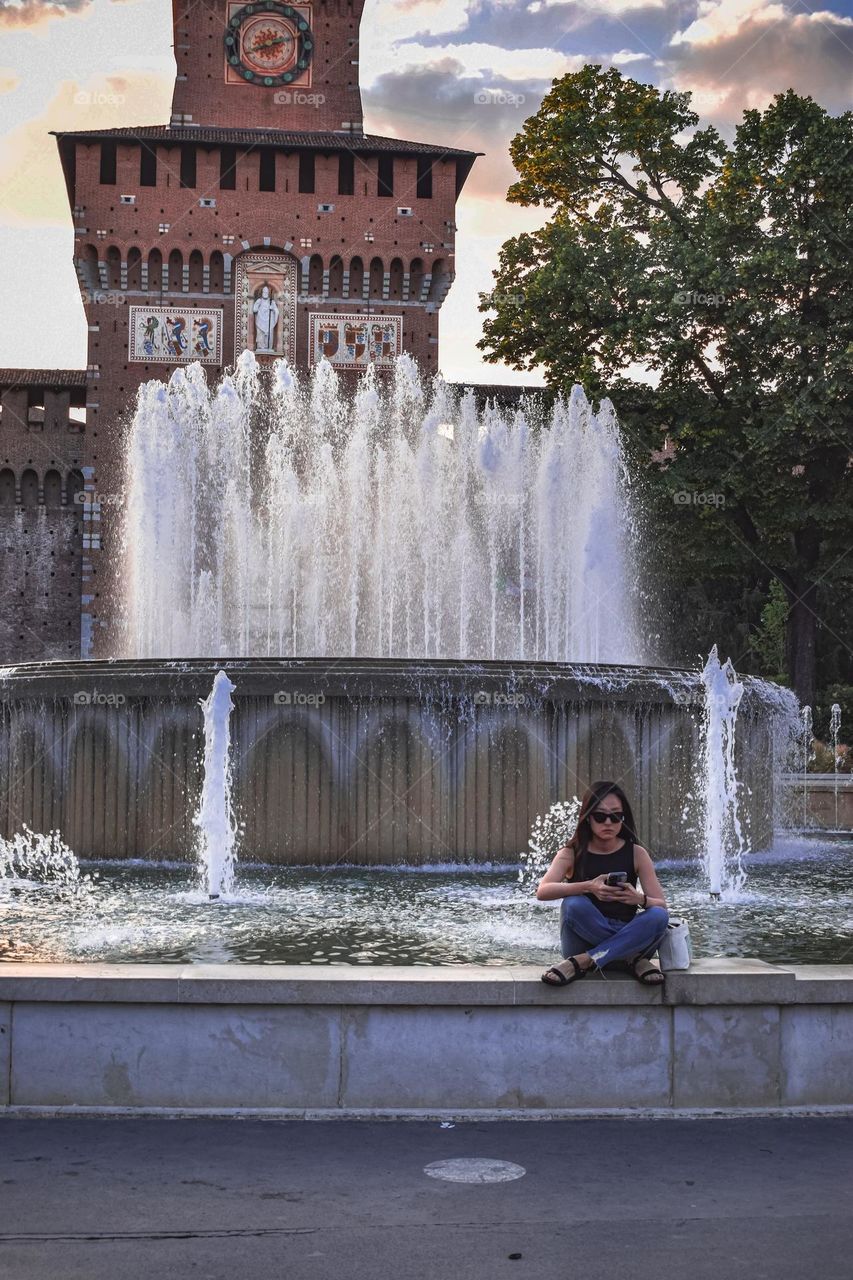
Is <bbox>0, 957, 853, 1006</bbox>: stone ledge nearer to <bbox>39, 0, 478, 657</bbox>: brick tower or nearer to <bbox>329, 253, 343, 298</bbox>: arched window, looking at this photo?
<bbox>39, 0, 478, 657</bbox>: brick tower

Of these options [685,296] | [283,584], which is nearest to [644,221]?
[685,296]

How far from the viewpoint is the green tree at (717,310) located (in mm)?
22250

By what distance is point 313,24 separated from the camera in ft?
132

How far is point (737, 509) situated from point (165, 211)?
809 inches

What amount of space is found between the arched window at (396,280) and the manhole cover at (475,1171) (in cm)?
3570

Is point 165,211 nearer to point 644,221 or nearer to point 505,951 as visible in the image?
point 644,221

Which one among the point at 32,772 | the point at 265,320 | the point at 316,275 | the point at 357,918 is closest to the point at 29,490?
the point at 265,320

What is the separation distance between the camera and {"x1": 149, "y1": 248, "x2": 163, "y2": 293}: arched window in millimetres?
37281

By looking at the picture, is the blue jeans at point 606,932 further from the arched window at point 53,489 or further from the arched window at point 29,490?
the arched window at point 29,490

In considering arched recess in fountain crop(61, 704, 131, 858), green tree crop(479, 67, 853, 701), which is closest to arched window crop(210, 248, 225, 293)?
green tree crop(479, 67, 853, 701)

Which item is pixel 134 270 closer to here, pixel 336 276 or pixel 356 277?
pixel 336 276

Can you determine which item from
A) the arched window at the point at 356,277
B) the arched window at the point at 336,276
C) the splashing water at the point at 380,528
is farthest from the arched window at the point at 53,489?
the arched window at the point at 356,277

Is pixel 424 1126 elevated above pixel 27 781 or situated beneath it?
situated beneath

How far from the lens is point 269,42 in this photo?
4025 cm
